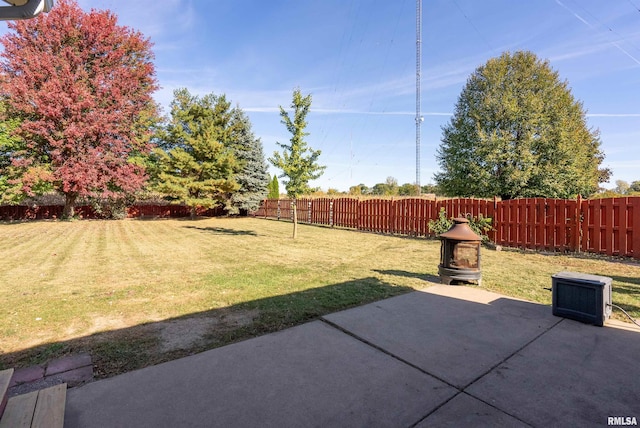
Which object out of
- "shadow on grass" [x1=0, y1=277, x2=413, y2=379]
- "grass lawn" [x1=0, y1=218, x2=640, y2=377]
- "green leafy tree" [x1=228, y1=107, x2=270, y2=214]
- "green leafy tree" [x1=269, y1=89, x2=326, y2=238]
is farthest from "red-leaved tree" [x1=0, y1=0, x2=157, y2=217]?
"shadow on grass" [x1=0, y1=277, x2=413, y2=379]

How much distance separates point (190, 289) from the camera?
483 centimetres

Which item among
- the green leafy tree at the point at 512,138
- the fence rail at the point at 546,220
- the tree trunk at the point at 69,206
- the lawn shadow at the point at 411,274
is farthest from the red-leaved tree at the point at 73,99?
the green leafy tree at the point at 512,138

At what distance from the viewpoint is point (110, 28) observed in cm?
1838

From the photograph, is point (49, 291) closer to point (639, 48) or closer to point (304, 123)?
point (304, 123)

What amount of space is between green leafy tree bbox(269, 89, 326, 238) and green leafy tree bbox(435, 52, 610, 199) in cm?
1251

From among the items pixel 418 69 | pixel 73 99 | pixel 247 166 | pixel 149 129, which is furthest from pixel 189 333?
pixel 418 69

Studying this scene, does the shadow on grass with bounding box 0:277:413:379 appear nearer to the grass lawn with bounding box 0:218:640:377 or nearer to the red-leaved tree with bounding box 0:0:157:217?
the grass lawn with bounding box 0:218:640:377

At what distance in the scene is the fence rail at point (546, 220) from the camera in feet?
24.2

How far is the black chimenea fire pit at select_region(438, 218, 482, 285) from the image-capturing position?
Answer: 198 inches

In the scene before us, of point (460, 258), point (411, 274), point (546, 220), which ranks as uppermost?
point (546, 220)

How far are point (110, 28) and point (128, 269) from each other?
19.5 metres

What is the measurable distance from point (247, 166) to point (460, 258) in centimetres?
2173

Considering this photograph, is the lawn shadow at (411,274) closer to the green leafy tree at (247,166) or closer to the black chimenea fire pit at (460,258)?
the black chimenea fire pit at (460,258)

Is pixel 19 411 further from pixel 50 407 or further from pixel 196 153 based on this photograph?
pixel 196 153
